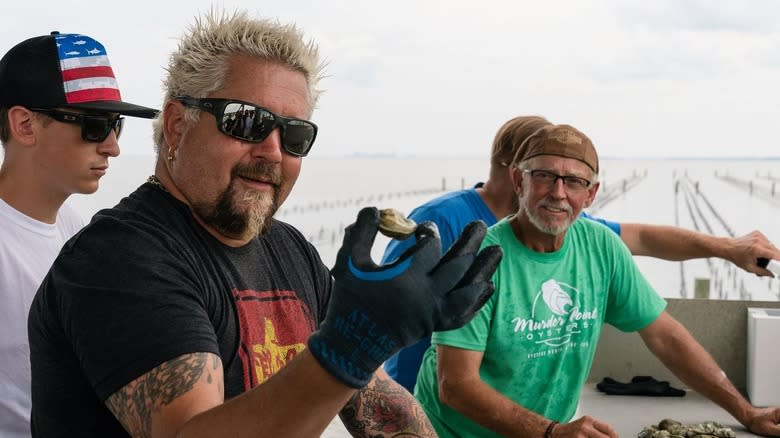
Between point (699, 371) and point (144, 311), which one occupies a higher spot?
point (144, 311)

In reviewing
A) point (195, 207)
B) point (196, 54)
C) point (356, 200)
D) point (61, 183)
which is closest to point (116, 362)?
point (195, 207)

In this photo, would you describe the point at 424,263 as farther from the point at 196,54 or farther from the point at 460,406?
the point at 460,406

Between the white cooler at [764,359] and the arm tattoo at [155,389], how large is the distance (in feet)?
6.71

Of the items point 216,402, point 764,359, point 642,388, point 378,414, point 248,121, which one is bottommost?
point 642,388

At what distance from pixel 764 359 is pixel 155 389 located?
212cm

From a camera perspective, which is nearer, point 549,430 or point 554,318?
point 549,430

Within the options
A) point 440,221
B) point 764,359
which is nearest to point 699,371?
point 764,359

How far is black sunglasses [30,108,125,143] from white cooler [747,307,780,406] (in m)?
1.93

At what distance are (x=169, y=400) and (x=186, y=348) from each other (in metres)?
0.06

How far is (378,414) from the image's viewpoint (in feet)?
4.49

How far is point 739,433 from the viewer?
→ 7.22ft

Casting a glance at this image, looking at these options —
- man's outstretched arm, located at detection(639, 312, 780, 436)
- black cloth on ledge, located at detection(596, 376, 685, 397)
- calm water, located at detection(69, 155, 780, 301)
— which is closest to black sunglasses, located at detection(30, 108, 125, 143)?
man's outstretched arm, located at detection(639, 312, 780, 436)

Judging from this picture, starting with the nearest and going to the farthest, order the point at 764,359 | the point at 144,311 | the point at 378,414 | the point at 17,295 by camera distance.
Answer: the point at 144,311, the point at 378,414, the point at 17,295, the point at 764,359

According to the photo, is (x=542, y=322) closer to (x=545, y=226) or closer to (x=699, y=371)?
(x=545, y=226)
